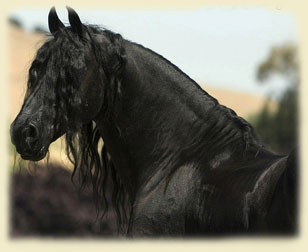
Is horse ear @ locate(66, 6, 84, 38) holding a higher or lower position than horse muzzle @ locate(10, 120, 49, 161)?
higher

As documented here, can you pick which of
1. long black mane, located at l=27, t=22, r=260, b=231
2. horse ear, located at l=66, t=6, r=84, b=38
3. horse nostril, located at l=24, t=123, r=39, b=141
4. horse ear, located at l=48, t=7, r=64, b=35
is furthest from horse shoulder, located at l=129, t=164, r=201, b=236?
horse ear, located at l=48, t=7, r=64, b=35

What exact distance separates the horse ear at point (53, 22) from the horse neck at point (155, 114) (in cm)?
59

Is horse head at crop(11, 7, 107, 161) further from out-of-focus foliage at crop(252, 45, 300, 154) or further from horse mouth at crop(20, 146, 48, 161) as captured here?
out-of-focus foliage at crop(252, 45, 300, 154)

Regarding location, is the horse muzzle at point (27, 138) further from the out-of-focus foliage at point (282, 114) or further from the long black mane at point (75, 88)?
→ the out-of-focus foliage at point (282, 114)

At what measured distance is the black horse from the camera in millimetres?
5547

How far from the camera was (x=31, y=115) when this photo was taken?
19.1ft

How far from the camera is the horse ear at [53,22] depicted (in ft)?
20.1

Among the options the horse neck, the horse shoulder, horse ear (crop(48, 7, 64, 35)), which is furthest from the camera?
horse ear (crop(48, 7, 64, 35))

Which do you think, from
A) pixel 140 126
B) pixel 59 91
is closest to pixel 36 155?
pixel 59 91

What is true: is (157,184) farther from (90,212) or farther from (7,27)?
(90,212)

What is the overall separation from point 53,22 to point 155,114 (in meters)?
1.15

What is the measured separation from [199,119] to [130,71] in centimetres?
69

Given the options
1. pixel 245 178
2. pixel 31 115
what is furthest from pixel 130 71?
pixel 245 178

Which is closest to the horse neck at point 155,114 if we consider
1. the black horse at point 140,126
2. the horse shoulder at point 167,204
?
the black horse at point 140,126
